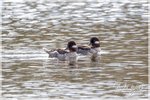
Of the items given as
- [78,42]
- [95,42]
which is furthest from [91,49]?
[78,42]

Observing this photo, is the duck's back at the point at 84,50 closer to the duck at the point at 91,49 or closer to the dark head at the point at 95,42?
the duck at the point at 91,49

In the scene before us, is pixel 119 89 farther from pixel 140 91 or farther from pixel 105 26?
pixel 105 26

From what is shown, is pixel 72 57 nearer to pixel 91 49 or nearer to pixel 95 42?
pixel 91 49

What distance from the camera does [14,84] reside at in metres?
21.5

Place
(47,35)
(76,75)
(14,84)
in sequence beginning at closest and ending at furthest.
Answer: (14,84) < (76,75) < (47,35)

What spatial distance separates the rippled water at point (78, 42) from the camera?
20.8 m

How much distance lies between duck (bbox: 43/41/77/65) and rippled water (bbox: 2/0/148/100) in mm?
304

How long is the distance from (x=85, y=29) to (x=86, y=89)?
44.5 feet

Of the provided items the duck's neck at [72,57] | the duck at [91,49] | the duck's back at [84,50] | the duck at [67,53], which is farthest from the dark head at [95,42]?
the duck's neck at [72,57]

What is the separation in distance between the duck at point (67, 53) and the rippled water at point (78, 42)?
304 millimetres

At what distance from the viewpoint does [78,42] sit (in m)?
30.4

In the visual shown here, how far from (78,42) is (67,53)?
2.77m

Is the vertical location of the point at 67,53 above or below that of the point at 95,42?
below

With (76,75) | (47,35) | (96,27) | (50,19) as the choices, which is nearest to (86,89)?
(76,75)
